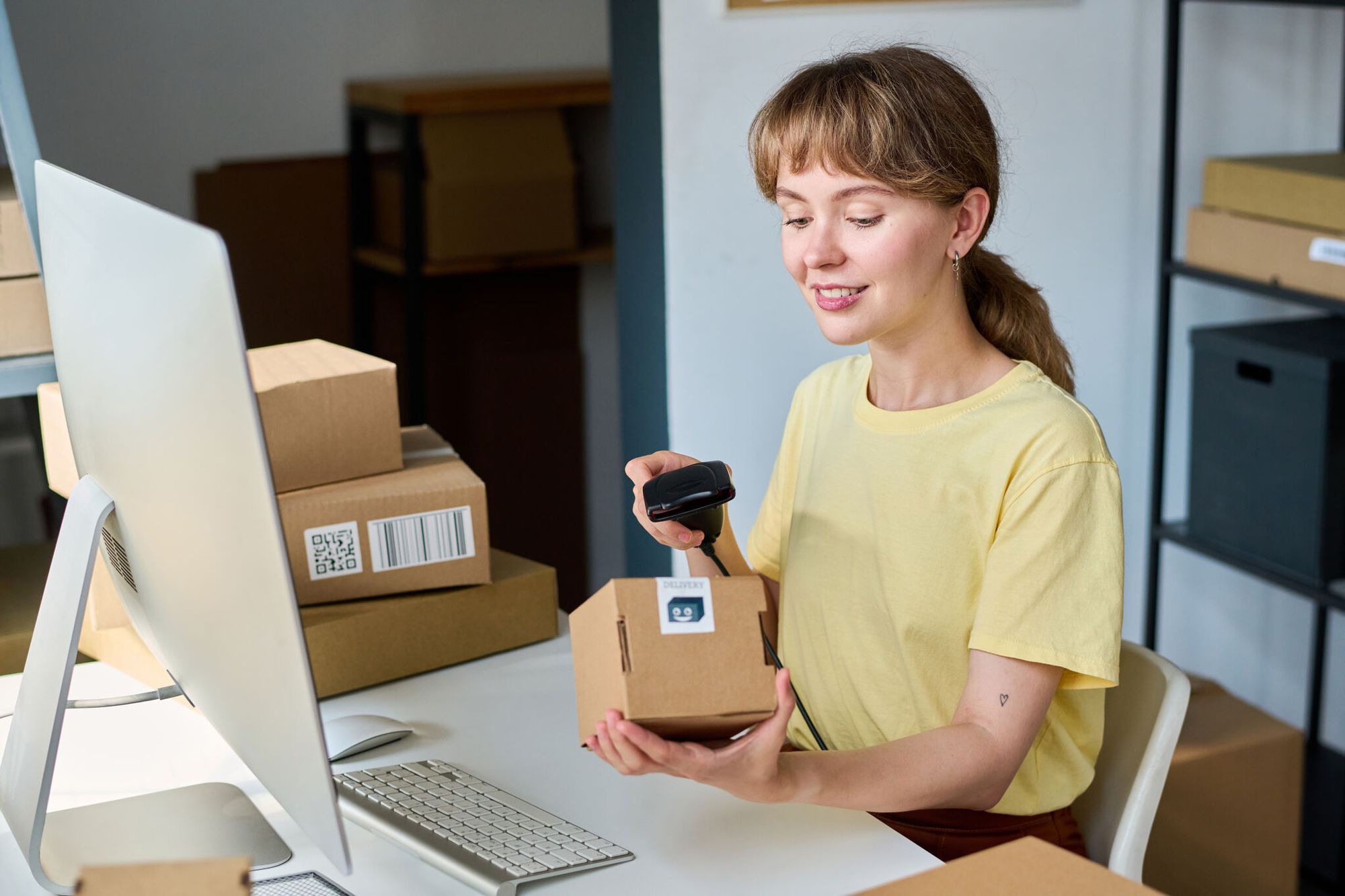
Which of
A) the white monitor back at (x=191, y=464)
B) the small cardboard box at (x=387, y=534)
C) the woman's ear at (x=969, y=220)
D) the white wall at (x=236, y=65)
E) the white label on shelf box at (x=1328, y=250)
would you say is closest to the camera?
the white monitor back at (x=191, y=464)

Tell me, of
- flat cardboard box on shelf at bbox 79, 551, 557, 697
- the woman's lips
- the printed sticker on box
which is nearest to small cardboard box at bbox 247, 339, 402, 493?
flat cardboard box on shelf at bbox 79, 551, 557, 697

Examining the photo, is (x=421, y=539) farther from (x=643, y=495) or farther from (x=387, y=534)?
(x=643, y=495)

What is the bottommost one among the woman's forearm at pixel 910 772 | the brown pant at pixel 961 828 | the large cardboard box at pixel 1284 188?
the brown pant at pixel 961 828

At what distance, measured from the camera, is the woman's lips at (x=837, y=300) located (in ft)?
4.05

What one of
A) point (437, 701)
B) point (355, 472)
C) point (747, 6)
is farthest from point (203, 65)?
point (437, 701)

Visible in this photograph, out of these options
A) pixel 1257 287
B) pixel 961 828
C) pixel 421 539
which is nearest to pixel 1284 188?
pixel 1257 287

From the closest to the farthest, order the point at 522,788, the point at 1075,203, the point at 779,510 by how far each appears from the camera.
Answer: the point at 522,788
the point at 779,510
the point at 1075,203

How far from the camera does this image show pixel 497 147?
313 centimetres

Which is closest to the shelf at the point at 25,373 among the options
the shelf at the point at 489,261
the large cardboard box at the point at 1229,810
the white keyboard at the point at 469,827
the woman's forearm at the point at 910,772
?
the white keyboard at the point at 469,827

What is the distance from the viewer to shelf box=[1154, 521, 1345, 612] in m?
2.08

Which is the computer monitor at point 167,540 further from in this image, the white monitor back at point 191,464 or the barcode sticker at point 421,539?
the barcode sticker at point 421,539

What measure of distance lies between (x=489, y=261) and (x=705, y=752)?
232 cm

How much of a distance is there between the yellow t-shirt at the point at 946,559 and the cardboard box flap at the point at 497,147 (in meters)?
1.81

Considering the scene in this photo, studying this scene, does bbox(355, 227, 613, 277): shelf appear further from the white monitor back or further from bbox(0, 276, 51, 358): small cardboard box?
the white monitor back
